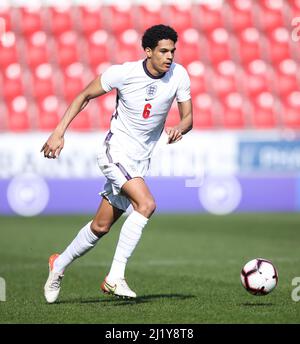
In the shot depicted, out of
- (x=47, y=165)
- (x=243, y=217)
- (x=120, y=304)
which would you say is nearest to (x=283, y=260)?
(x=120, y=304)

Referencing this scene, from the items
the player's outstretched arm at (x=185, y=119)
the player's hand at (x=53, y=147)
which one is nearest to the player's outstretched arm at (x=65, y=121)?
the player's hand at (x=53, y=147)

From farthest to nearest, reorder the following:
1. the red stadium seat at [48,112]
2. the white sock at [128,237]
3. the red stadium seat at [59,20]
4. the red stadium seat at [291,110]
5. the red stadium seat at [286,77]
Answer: the red stadium seat at [59,20] < the red stadium seat at [286,77] < the red stadium seat at [291,110] < the red stadium seat at [48,112] < the white sock at [128,237]

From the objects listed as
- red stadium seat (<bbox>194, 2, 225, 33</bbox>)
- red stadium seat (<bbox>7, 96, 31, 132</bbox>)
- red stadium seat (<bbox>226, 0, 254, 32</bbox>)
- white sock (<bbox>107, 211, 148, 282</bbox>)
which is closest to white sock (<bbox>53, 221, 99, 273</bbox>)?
white sock (<bbox>107, 211, 148, 282</bbox>)

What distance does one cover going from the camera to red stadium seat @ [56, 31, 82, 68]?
20.1 metres

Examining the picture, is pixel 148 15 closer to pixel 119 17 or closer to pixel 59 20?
pixel 119 17

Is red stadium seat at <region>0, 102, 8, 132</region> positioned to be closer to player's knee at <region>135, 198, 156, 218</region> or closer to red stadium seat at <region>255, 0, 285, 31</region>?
red stadium seat at <region>255, 0, 285, 31</region>

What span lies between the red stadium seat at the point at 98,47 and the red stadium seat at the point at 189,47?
156cm

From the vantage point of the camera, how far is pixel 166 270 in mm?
10375

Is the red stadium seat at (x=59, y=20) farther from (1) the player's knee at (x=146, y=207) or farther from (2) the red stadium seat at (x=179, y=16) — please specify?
→ (1) the player's knee at (x=146, y=207)

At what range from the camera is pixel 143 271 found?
10.3m

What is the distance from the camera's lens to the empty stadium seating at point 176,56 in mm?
19609

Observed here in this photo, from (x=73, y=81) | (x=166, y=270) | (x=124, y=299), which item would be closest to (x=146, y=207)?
(x=124, y=299)

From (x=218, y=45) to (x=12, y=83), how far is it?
461 cm

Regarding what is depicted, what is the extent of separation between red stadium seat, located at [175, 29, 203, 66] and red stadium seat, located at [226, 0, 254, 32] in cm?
87
